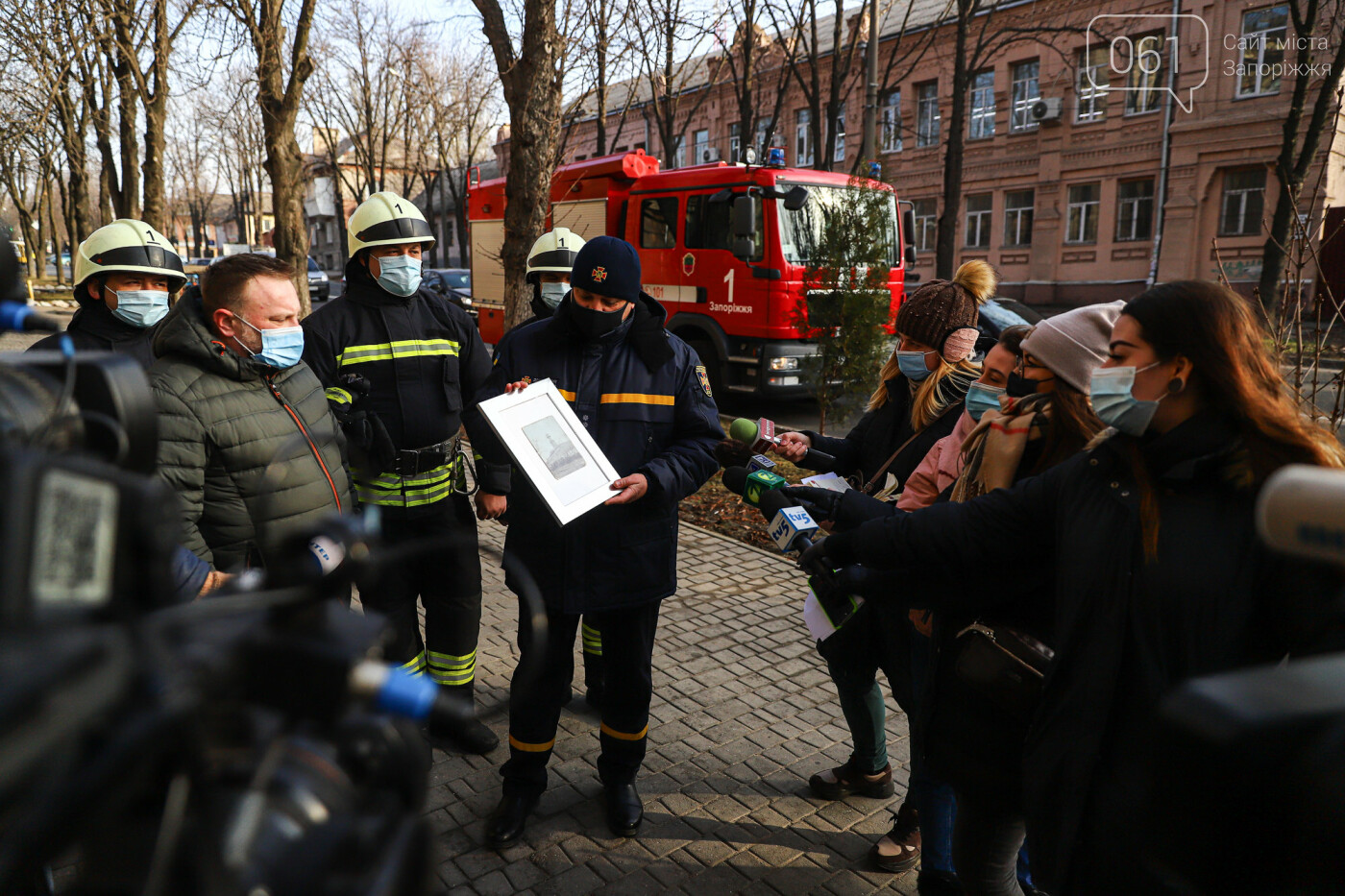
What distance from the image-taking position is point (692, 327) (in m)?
12.3

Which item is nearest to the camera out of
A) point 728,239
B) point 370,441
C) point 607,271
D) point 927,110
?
point 607,271

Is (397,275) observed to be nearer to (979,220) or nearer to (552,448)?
(552,448)

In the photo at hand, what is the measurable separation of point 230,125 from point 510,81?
31979 millimetres

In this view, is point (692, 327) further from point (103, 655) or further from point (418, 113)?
point (418, 113)

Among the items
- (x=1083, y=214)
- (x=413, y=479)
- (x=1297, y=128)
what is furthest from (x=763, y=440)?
(x=1083, y=214)

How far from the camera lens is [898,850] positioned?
3.10 metres

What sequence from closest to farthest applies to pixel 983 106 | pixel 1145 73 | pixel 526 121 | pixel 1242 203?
pixel 526 121 → pixel 1242 203 → pixel 1145 73 → pixel 983 106

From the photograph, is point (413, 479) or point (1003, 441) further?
point (413, 479)

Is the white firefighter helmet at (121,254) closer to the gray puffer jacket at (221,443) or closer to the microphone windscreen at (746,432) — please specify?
the gray puffer jacket at (221,443)

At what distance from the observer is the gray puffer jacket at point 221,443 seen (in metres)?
2.62

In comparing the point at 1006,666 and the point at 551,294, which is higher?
the point at 551,294

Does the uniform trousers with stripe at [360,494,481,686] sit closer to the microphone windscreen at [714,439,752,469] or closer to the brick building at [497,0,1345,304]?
the microphone windscreen at [714,439,752,469]

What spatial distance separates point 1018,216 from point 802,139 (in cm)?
823

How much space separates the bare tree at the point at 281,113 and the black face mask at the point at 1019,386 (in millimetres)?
10908
